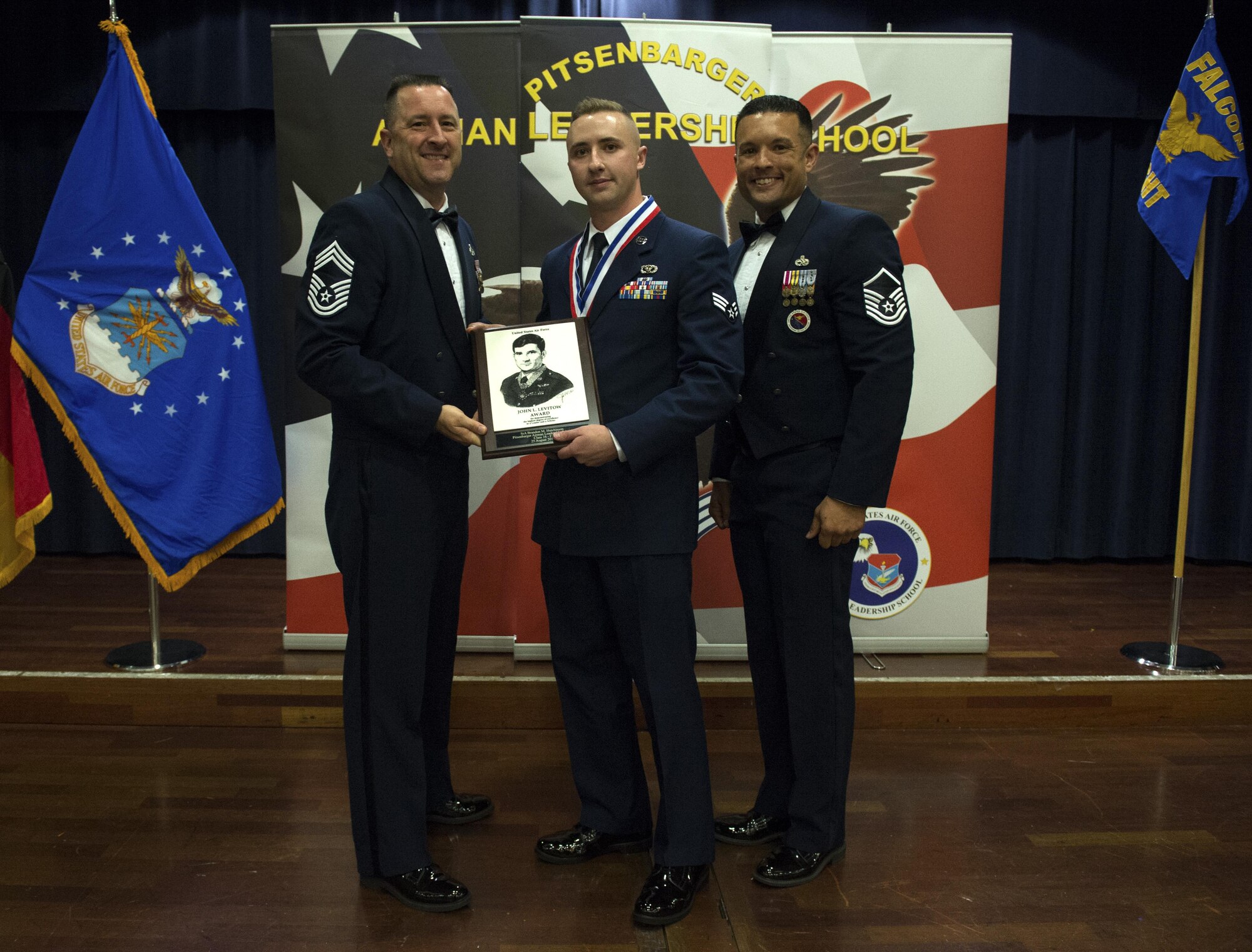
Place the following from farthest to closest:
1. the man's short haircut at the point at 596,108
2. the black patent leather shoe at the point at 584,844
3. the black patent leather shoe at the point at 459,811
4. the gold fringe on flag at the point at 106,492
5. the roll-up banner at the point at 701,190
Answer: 1. the roll-up banner at the point at 701,190
2. the gold fringe on flag at the point at 106,492
3. the black patent leather shoe at the point at 459,811
4. the black patent leather shoe at the point at 584,844
5. the man's short haircut at the point at 596,108

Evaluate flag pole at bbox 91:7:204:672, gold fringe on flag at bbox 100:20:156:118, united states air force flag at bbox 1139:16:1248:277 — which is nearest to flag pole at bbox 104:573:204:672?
flag pole at bbox 91:7:204:672

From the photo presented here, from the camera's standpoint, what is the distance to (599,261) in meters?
2.17

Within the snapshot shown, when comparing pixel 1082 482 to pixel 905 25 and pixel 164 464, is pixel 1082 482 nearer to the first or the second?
pixel 905 25

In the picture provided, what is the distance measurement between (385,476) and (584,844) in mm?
1005

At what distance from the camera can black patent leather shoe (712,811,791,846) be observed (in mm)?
2488

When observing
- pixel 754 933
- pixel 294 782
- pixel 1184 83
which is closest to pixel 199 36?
pixel 294 782

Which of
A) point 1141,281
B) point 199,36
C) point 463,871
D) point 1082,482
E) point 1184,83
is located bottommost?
point 463,871

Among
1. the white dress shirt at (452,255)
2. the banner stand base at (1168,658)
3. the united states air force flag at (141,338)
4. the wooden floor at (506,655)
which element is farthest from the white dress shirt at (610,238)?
the banner stand base at (1168,658)

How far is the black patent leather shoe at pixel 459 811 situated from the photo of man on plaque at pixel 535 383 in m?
1.16

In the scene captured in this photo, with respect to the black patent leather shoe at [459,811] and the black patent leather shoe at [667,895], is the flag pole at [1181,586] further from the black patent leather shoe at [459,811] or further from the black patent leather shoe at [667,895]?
the black patent leather shoe at [459,811]

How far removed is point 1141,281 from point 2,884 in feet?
18.0

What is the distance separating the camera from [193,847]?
8.02ft

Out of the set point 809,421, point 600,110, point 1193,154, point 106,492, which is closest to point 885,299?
point 809,421

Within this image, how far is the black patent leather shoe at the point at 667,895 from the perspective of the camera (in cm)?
211
